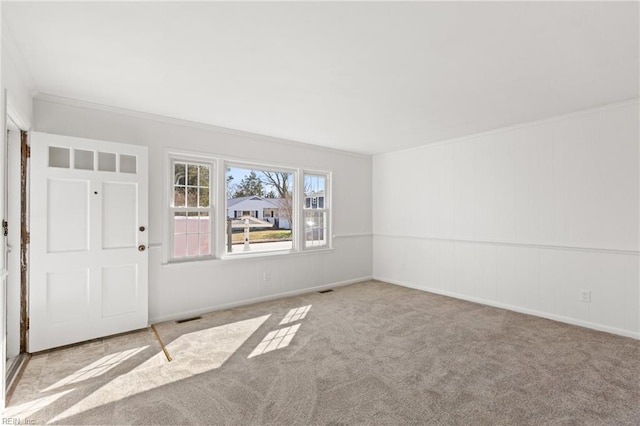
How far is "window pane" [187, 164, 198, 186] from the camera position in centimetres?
421

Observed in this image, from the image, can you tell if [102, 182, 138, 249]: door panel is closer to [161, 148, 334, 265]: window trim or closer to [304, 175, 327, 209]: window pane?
[161, 148, 334, 265]: window trim

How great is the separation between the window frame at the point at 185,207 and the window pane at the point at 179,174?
5cm

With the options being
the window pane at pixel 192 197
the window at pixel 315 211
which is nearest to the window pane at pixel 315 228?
the window at pixel 315 211

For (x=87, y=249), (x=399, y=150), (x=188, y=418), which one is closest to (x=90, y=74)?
(x=87, y=249)

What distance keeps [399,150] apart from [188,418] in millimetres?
5025

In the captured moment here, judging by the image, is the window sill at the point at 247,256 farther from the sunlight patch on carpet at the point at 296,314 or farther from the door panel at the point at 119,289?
the sunlight patch on carpet at the point at 296,314

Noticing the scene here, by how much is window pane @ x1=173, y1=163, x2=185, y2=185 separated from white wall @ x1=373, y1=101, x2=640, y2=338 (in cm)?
368

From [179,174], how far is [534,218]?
466 cm

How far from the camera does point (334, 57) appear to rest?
244 centimetres

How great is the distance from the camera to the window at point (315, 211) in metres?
5.48

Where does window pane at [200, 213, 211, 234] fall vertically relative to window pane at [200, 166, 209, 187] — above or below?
below

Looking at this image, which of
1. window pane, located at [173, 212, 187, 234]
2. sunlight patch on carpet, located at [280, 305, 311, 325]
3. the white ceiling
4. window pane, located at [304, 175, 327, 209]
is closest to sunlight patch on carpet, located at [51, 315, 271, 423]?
sunlight patch on carpet, located at [280, 305, 311, 325]

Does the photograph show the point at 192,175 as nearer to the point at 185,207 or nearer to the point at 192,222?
the point at 185,207

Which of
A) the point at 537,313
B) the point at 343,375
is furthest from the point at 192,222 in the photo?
the point at 537,313
